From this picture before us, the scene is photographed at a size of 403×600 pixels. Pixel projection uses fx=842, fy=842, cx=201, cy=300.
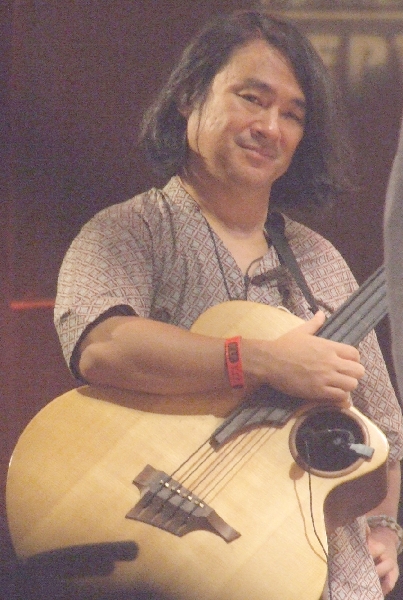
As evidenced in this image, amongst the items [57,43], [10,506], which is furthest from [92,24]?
[10,506]

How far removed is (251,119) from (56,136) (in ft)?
1.96

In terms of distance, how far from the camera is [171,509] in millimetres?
1341

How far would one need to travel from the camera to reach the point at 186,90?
1812 mm

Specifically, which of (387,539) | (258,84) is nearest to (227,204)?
(258,84)

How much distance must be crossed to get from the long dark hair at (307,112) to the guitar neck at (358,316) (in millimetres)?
447

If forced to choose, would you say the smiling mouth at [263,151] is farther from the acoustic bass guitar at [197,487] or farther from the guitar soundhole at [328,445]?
the guitar soundhole at [328,445]

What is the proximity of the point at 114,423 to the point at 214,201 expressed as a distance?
534 mm

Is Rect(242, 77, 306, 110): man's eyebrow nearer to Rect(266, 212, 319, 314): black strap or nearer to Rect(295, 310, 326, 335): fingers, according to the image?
Rect(266, 212, 319, 314): black strap

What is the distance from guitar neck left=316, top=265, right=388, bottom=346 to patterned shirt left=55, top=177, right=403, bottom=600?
15 centimetres

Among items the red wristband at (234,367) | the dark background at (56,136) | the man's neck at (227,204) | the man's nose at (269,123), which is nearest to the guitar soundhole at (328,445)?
the red wristband at (234,367)

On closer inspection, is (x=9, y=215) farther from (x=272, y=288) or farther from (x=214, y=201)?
(x=272, y=288)

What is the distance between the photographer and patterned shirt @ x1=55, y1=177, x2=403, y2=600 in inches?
60.4

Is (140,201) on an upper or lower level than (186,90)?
lower

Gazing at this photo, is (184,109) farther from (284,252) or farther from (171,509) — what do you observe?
(171,509)
